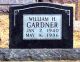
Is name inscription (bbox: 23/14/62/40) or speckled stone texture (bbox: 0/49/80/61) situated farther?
name inscription (bbox: 23/14/62/40)

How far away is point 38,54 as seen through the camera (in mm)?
6730

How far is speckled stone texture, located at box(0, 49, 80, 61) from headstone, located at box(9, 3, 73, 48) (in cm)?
34

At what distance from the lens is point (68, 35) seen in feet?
23.2

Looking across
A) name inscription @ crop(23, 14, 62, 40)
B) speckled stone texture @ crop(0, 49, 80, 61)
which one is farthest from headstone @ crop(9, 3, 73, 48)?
speckled stone texture @ crop(0, 49, 80, 61)

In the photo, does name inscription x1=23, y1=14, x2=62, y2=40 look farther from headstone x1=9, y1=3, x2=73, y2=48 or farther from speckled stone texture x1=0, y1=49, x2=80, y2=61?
speckled stone texture x1=0, y1=49, x2=80, y2=61

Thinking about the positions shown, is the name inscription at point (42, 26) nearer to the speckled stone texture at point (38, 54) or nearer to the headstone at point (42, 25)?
the headstone at point (42, 25)

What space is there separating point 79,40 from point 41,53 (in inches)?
69.4

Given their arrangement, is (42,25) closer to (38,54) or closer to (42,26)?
(42,26)

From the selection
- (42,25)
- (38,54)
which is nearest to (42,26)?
(42,25)

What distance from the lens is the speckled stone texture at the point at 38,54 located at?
22.0 feet

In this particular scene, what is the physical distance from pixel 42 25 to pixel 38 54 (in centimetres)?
63

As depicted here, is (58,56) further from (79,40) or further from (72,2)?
(72,2)

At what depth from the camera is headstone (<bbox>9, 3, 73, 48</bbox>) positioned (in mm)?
7074

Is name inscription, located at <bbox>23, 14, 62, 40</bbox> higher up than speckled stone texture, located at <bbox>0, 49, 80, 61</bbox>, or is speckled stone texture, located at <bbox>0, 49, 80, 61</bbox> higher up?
name inscription, located at <bbox>23, 14, 62, 40</bbox>
